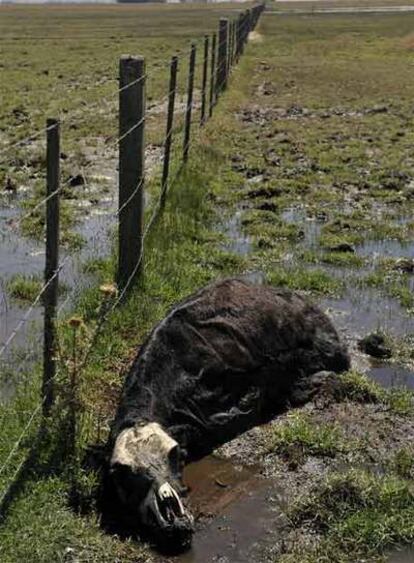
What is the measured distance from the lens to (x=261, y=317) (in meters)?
6.82

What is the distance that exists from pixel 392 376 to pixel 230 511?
2.51 metres

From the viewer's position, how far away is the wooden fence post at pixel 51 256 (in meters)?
5.38

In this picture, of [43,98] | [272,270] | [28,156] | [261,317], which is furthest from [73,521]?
[43,98]

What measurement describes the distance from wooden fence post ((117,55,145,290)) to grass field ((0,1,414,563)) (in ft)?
1.01

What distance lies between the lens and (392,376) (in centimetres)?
730

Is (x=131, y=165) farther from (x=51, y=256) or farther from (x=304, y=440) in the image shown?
(x=304, y=440)

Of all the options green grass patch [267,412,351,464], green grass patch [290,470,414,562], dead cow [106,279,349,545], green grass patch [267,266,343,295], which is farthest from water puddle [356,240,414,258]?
green grass patch [290,470,414,562]

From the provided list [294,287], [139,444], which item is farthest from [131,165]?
[139,444]

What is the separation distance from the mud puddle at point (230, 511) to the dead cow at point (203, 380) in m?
0.17

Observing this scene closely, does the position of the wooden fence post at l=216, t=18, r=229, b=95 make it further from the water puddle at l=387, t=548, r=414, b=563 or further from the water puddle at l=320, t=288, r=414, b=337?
the water puddle at l=387, t=548, r=414, b=563

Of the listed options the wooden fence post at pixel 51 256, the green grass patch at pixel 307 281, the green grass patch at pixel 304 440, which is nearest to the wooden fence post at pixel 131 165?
the green grass patch at pixel 307 281

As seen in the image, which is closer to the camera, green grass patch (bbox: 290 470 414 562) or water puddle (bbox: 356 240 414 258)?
green grass patch (bbox: 290 470 414 562)

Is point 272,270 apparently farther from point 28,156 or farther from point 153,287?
point 28,156

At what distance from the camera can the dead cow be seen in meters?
4.93
